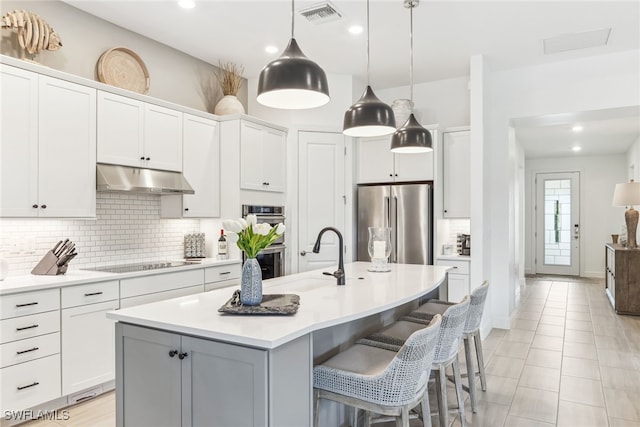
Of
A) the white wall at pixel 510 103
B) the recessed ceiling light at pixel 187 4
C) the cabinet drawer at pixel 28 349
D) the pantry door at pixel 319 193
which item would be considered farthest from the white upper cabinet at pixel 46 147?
the white wall at pixel 510 103

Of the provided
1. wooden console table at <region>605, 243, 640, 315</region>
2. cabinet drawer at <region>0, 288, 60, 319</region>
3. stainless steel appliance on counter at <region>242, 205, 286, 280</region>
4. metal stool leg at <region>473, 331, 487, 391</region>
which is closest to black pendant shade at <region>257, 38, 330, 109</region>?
cabinet drawer at <region>0, 288, 60, 319</region>

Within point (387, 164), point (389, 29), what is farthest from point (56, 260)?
point (387, 164)

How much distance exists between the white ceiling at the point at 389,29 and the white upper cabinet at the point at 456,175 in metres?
0.75

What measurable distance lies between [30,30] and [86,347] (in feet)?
7.70

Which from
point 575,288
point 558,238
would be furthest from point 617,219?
point 575,288

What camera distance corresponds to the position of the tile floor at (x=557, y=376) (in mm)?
2914

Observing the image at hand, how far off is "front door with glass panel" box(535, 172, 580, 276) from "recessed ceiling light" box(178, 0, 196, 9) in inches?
360

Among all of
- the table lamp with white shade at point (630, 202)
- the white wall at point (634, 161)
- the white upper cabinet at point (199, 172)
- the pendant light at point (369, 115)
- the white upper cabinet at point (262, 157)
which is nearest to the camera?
the pendant light at point (369, 115)

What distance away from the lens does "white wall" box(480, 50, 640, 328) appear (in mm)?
4637

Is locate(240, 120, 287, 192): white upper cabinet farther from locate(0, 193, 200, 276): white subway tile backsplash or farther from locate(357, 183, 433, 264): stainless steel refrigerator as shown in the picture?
locate(357, 183, 433, 264): stainless steel refrigerator

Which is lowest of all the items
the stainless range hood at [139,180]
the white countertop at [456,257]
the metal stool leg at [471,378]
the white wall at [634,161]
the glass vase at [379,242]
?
the metal stool leg at [471,378]

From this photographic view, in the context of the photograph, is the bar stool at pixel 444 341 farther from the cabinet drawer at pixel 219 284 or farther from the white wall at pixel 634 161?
the white wall at pixel 634 161

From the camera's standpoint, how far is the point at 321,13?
12.2 ft

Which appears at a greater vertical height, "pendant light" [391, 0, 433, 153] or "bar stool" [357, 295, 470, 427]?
"pendant light" [391, 0, 433, 153]
